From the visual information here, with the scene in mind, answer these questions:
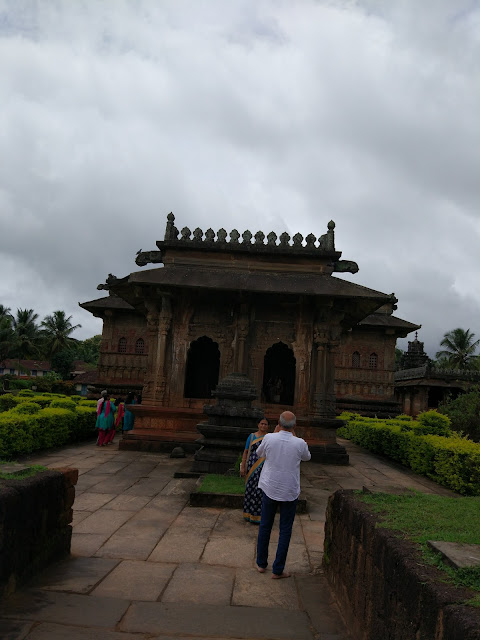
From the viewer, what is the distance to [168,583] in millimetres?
4336

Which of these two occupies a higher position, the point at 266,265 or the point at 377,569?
the point at 266,265

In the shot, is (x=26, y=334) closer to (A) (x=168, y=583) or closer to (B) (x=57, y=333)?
(B) (x=57, y=333)

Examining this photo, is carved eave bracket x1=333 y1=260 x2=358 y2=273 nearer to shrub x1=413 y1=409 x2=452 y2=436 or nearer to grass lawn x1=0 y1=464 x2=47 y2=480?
shrub x1=413 y1=409 x2=452 y2=436

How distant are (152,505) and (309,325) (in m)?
7.88

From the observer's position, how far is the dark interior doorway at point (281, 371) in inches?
630

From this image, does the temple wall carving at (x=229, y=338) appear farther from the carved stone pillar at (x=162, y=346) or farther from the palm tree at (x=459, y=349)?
the palm tree at (x=459, y=349)

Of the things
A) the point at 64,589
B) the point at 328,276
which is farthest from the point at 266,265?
the point at 64,589

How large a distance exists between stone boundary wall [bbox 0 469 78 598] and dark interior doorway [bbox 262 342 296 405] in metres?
11.3

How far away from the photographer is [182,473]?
922 centimetres

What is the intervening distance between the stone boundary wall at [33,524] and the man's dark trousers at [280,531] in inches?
76.1

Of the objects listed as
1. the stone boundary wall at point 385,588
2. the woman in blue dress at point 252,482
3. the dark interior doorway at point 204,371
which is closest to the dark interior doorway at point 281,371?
the dark interior doorway at point 204,371

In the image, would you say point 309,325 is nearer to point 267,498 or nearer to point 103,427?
point 103,427

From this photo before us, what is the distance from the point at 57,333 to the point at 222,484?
2180 inches

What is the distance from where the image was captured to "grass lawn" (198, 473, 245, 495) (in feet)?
23.9
